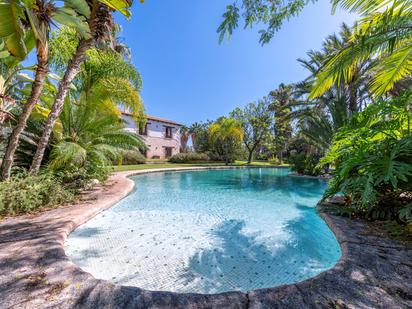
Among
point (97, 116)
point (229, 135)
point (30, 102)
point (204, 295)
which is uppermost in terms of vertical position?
point (229, 135)

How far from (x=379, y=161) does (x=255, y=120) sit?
24.3 metres

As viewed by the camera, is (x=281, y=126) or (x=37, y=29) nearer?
(x=37, y=29)

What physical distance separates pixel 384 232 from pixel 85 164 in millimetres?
Result: 8721

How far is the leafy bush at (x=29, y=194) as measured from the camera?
4.57 m

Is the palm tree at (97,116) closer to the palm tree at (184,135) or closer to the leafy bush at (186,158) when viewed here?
the leafy bush at (186,158)

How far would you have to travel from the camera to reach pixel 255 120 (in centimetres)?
2727

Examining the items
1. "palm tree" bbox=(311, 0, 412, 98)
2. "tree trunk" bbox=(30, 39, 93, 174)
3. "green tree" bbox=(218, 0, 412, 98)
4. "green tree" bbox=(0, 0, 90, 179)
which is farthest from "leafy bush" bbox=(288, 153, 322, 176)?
"green tree" bbox=(0, 0, 90, 179)

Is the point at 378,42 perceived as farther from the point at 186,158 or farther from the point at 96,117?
the point at 186,158

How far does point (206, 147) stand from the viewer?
3253cm

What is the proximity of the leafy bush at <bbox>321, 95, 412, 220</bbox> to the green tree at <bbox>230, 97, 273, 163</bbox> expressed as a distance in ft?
74.9

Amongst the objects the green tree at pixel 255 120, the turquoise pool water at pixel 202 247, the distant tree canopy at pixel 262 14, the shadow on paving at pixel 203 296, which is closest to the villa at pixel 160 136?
the green tree at pixel 255 120

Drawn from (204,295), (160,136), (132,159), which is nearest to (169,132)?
(160,136)

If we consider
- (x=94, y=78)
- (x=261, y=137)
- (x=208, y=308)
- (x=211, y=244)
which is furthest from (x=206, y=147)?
(x=208, y=308)

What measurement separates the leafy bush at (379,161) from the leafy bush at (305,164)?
11.9 meters
